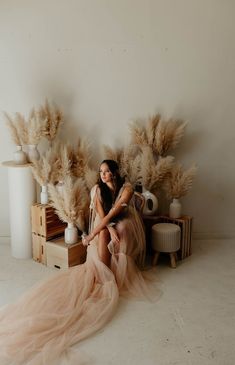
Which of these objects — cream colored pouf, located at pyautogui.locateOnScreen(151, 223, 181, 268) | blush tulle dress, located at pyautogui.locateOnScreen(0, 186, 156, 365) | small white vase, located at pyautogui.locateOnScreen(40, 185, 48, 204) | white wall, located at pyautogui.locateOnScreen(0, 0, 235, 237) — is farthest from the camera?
white wall, located at pyautogui.locateOnScreen(0, 0, 235, 237)

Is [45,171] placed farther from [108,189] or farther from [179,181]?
[179,181]

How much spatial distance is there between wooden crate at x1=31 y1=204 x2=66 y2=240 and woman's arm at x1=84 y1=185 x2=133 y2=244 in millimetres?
411

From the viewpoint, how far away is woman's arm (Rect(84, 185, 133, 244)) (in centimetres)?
287

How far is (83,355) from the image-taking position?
2.03 m

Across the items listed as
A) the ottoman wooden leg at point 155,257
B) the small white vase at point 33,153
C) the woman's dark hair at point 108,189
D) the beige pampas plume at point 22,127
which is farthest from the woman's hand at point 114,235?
the beige pampas plume at point 22,127

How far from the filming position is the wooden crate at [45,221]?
3.15m


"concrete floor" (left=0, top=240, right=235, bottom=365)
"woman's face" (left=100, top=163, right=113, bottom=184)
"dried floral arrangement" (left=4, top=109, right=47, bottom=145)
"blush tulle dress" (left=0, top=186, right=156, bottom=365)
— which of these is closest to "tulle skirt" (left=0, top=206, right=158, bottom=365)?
"blush tulle dress" (left=0, top=186, right=156, bottom=365)

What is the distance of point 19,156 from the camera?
3.26 m

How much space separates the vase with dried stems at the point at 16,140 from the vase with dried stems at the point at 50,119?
0.71 feet

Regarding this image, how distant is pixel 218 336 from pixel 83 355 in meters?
0.76

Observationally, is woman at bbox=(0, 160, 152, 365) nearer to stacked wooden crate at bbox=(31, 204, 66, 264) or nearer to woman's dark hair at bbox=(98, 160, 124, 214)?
woman's dark hair at bbox=(98, 160, 124, 214)

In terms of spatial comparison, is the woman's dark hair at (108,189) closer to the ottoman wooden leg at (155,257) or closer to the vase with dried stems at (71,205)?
the vase with dried stems at (71,205)

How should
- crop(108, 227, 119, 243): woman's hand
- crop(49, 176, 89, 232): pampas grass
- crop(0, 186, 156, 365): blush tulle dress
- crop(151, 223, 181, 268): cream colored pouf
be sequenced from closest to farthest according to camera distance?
1. crop(0, 186, 156, 365): blush tulle dress
2. crop(108, 227, 119, 243): woman's hand
3. crop(49, 176, 89, 232): pampas grass
4. crop(151, 223, 181, 268): cream colored pouf

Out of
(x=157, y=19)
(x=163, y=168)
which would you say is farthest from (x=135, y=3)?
(x=163, y=168)
